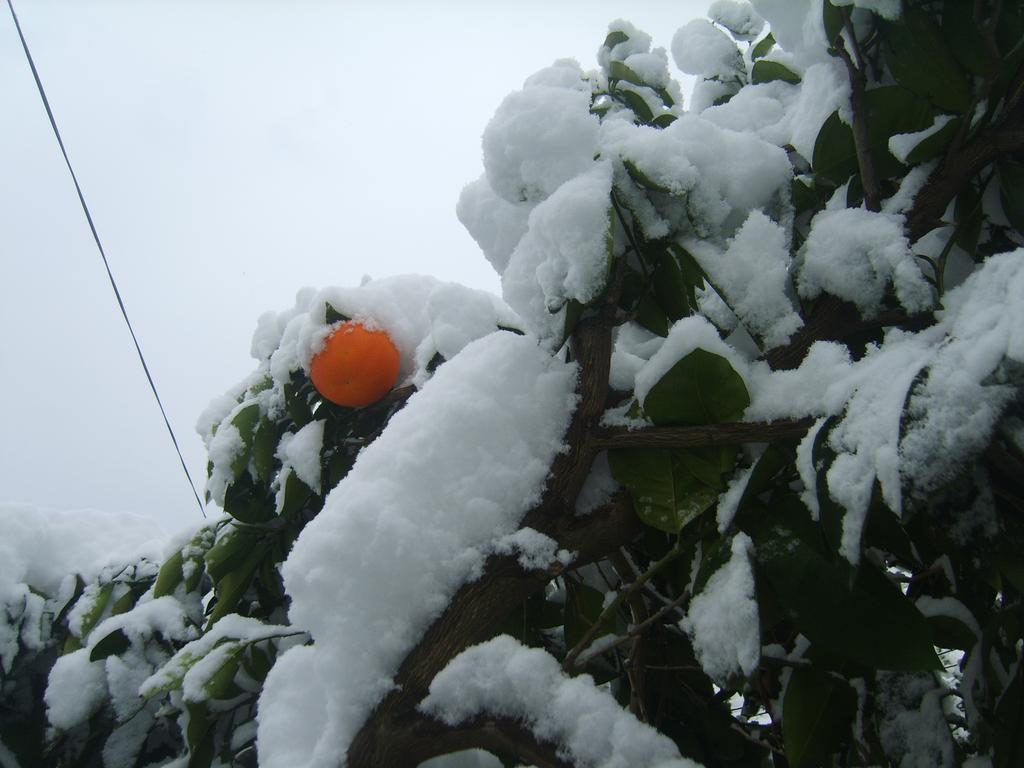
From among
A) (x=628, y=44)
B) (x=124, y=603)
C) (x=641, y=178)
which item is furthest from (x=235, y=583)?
(x=628, y=44)

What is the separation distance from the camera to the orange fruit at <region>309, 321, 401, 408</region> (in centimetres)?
71

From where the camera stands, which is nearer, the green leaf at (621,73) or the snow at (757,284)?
the snow at (757,284)

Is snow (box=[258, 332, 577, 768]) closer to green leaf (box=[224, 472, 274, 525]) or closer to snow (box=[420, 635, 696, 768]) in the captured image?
snow (box=[420, 635, 696, 768])

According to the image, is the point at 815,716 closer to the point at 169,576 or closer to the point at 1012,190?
the point at 1012,190

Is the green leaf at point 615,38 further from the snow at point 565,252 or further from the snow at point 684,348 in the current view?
the snow at point 684,348

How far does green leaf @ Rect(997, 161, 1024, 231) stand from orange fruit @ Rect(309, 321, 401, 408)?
0.61 meters

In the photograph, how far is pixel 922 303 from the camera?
44cm

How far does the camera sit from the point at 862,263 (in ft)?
1.56

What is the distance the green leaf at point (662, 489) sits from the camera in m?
0.43

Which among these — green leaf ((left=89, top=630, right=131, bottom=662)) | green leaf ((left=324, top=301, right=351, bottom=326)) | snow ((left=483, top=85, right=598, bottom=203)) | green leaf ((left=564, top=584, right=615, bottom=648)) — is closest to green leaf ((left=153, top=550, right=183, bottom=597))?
green leaf ((left=89, top=630, right=131, bottom=662))

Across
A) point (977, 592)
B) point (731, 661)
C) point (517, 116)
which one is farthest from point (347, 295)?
point (977, 592)

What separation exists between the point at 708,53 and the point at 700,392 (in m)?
0.70

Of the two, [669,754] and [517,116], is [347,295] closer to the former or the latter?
[517,116]

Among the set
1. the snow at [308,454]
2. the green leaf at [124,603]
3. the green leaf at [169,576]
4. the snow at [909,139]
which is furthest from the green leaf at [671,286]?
the green leaf at [124,603]
